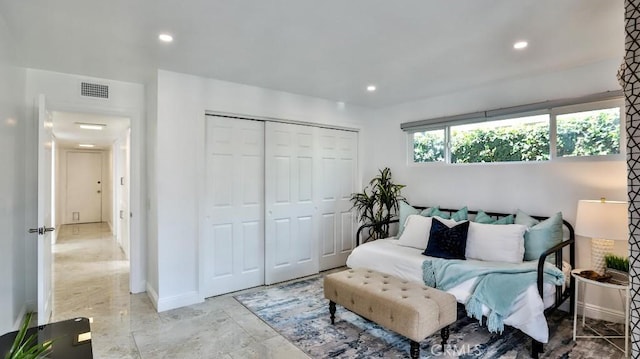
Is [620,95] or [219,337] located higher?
[620,95]

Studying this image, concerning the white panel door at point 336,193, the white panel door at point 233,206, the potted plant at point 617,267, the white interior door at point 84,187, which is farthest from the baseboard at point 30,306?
the white interior door at point 84,187

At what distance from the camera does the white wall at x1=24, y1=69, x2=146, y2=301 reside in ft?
10.4

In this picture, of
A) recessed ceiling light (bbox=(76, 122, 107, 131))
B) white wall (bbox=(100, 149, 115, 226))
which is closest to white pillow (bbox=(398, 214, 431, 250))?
recessed ceiling light (bbox=(76, 122, 107, 131))

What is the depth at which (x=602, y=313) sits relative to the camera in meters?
2.97

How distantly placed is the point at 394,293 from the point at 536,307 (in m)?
1.00

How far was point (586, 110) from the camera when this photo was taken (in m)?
3.04

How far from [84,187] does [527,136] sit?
10.7 metres

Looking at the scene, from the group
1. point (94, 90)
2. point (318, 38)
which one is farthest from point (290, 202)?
point (94, 90)

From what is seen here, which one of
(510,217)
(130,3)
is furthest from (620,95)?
(130,3)

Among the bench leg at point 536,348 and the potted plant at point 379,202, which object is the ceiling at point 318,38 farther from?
the bench leg at point 536,348

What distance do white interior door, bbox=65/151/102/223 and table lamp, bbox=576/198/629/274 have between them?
11042 millimetres

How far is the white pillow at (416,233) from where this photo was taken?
3.56 m

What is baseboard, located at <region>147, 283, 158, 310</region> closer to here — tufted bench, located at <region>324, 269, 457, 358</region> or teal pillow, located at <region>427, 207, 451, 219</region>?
tufted bench, located at <region>324, 269, 457, 358</region>

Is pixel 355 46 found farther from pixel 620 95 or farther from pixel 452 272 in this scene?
pixel 620 95
